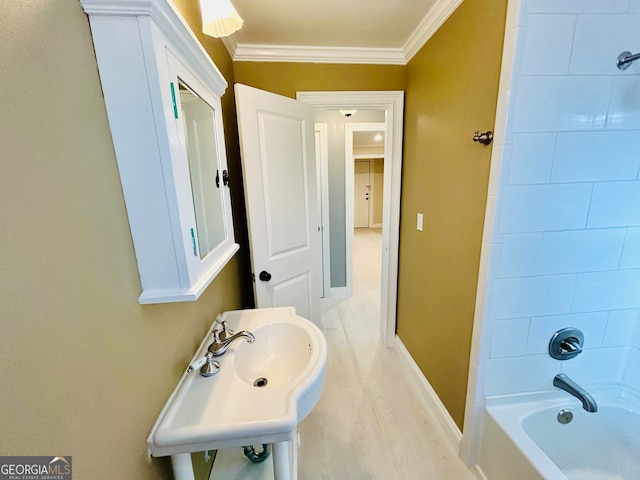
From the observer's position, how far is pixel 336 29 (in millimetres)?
1509

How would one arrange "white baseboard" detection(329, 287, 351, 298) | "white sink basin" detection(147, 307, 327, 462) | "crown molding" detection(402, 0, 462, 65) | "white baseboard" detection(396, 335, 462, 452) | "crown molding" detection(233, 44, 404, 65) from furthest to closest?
"white baseboard" detection(329, 287, 351, 298)
"crown molding" detection(233, 44, 404, 65)
"white baseboard" detection(396, 335, 462, 452)
"crown molding" detection(402, 0, 462, 65)
"white sink basin" detection(147, 307, 327, 462)

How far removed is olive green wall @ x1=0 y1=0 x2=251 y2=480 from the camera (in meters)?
0.38

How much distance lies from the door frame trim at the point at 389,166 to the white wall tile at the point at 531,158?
0.96 meters

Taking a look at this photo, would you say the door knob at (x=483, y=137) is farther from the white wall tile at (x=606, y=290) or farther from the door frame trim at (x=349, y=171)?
the door frame trim at (x=349, y=171)

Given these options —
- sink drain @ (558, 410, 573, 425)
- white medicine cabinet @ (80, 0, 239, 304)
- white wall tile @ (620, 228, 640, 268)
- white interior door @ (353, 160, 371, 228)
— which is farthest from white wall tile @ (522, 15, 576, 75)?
white interior door @ (353, 160, 371, 228)

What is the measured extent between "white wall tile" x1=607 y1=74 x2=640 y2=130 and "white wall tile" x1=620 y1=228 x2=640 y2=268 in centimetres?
42

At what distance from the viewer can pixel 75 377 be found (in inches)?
18.5

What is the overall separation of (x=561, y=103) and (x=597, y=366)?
1.21 metres

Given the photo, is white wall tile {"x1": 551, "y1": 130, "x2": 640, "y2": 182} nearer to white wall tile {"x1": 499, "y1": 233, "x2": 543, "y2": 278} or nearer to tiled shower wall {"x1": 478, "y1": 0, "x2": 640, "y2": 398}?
tiled shower wall {"x1": 478, "y1": 0, "x2": 640, "y2": 398}

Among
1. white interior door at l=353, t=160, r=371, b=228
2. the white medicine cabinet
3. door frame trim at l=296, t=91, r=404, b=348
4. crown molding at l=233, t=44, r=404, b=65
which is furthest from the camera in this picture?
white interior door at l=353, t=160, r=371, b=228

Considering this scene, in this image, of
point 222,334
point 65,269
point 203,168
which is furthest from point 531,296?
point 65,269

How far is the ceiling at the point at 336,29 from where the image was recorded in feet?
4.28

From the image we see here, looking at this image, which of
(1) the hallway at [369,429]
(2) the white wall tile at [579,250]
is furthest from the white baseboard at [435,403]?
(2) the white wall tile at [579,250]

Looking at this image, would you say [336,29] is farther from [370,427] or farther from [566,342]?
[370,427]
